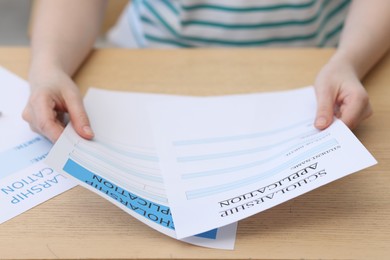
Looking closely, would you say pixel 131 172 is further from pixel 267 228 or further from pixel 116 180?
pixel 267 228

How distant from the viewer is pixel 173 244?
1.73 ft

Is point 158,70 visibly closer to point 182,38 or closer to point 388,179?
point 182,38

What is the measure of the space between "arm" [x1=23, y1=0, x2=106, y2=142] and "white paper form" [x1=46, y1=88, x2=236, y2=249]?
0.03 metres

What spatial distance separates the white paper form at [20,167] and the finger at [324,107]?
28 cm

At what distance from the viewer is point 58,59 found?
2.55 feet

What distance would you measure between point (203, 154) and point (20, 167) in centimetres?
20

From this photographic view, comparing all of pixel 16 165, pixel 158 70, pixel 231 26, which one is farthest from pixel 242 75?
pixel 16 165

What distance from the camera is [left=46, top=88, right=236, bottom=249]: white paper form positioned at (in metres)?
0.54

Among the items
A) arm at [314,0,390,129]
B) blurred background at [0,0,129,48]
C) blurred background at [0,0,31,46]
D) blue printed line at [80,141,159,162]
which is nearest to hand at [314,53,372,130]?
arm at [314,0,390,129]

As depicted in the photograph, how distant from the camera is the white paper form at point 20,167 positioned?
23.1 inches

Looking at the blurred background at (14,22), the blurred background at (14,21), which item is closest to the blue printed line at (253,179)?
the blurred background at (14,22)

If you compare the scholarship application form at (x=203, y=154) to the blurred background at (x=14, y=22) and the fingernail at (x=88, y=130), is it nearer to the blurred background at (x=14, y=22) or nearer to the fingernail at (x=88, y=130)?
the fingernail at (x=88, y=130)

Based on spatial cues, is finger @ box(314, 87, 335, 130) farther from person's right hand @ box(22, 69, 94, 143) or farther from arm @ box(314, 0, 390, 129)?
person's right hand @ box(22, 69, 94, 143)

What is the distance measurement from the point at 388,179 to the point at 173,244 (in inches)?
9.7
